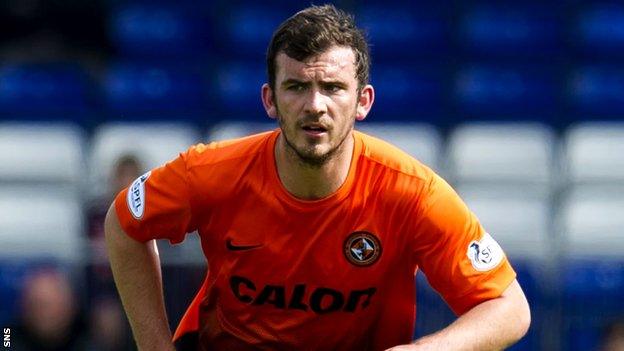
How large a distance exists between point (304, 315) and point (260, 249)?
271 mm

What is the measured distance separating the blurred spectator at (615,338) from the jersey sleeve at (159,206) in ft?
13.3

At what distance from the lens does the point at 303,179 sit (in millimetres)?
5762

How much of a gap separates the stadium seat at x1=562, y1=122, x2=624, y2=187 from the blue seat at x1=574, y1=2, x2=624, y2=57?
1.78ft

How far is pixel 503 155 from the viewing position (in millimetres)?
11680

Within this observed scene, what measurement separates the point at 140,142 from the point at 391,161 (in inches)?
235

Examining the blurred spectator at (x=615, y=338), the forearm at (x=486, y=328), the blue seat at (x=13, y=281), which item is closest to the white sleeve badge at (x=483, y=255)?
the forearm at (x=486, y=328)

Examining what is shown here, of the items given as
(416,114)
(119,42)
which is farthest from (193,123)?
(416,114)

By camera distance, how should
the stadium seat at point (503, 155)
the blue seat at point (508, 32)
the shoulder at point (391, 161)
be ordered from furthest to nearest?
the blue seat at point (508, 32)
the stadium seat at point (503, 155)
the shoulder at point (391, 161)

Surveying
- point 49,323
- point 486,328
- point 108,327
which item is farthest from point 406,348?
point 108,327

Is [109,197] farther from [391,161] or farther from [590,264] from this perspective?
[391,161]

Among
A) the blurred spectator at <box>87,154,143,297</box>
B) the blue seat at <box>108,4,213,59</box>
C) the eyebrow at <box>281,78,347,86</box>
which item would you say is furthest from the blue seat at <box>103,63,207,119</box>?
the eyebrow at <box>281,78,347,86</box>

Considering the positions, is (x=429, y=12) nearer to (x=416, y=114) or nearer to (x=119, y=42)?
(x=416, y=114)

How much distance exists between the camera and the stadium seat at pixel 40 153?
38.0ft

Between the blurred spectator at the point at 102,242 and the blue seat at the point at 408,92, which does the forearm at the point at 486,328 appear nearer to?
the blurred spectator at the point at 102,242
